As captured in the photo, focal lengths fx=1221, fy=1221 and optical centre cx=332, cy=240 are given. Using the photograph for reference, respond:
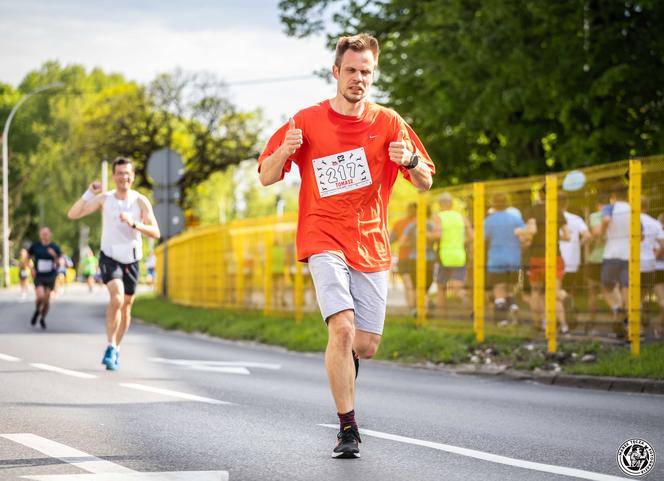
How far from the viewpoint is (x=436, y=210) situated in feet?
52.1

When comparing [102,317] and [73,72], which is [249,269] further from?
[73,72]

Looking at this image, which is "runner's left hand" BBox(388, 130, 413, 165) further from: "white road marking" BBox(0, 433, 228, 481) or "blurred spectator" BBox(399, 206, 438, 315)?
"blurred spectator" BBox(399, 206, 438, 315)

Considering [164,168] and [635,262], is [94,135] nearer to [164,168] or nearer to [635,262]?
[164,168]

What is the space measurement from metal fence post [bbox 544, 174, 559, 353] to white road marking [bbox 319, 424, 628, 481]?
619 centimetres

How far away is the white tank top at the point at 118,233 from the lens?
12.0m

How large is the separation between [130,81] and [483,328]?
2793 inches

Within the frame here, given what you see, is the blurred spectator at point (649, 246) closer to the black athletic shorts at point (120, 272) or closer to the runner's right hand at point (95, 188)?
the black athletic shorts at point (120, 272)

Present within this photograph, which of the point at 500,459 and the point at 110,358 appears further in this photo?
the point at 110,358

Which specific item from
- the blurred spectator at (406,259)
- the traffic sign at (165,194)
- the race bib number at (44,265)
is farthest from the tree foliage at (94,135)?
the blurred spectator at (406,259)

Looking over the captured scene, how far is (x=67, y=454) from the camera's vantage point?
6402 millimetres

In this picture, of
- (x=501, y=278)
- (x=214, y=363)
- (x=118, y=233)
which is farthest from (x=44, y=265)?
(x=118, y=233)

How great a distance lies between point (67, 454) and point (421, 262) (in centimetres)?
1017

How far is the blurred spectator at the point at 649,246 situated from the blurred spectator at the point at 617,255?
8.0 inches

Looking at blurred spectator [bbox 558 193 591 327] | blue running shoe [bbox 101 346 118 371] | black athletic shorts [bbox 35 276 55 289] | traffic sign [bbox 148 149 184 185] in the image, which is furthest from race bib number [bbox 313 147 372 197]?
traffic sign [bbox 148 149 184 185]
